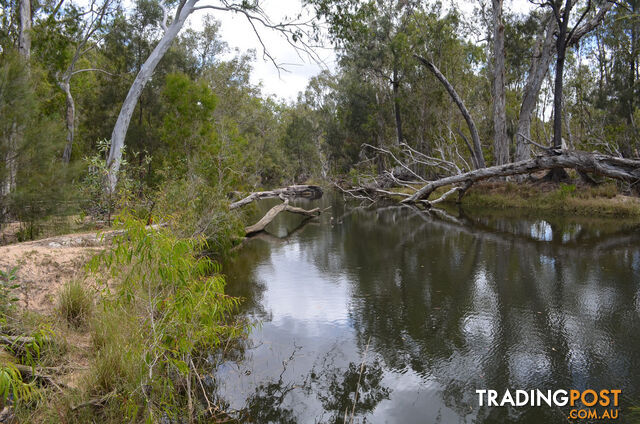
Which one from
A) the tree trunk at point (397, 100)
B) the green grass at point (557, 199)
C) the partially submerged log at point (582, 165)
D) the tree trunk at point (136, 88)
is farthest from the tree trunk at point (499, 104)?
the tree trunk at point (136, 88)

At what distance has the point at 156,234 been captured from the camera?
9.84 ft

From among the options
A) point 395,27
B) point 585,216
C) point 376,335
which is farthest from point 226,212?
point 395,27

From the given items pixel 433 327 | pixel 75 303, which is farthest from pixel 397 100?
pixel 75 303

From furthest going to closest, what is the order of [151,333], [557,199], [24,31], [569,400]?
[557,199], [24,31], [569,400], [151,333]

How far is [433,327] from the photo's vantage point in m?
5.16

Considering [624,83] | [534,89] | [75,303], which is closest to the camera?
[75,303]

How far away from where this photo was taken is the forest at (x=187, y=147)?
3.19 meters

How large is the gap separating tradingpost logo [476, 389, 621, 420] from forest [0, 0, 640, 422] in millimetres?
2213

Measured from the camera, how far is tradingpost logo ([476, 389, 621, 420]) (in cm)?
334

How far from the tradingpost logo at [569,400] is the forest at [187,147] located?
221 centimetres

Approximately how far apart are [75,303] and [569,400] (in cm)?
506

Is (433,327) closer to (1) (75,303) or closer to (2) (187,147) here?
(1) (75,303)

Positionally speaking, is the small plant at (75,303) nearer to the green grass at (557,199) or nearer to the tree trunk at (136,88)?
the tree trunk at (136,88)

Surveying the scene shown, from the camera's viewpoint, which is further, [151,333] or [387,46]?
[387,46]
